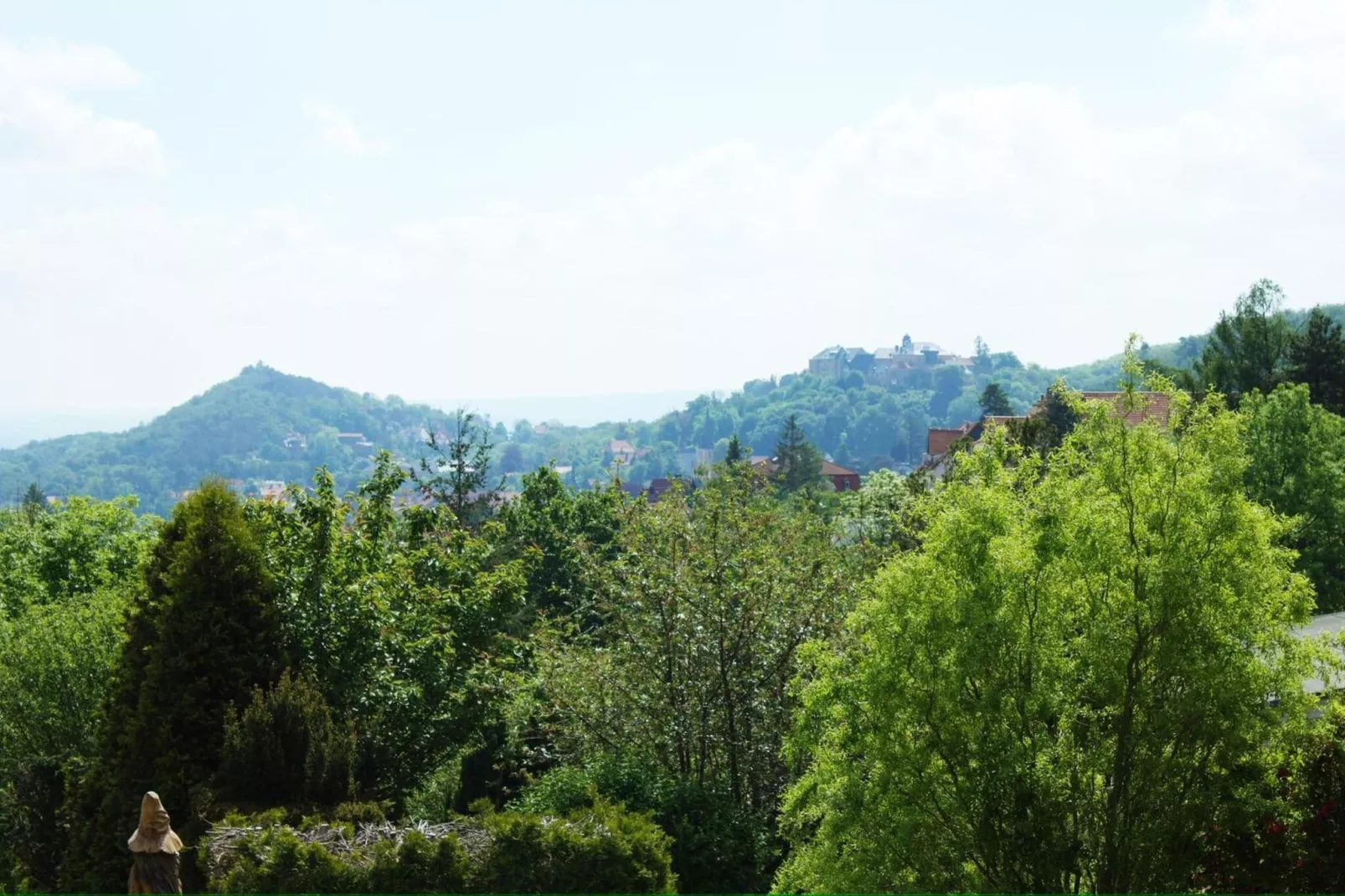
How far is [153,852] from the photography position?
27.7ft

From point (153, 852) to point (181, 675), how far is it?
534 centimetres

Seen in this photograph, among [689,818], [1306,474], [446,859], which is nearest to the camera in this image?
[446,859]

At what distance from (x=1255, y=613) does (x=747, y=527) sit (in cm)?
710

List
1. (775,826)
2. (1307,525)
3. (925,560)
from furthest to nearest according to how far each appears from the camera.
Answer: (1307,525)
(775,826)
(925,560)

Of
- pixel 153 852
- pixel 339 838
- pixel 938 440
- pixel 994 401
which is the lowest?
pixel 339 838

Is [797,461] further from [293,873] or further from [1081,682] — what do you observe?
[293,873]

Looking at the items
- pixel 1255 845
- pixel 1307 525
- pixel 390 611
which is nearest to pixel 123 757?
pixel 390 611

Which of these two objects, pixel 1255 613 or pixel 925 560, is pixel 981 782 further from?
pixel 1255 613

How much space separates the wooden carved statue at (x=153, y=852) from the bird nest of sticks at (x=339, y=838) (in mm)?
1983

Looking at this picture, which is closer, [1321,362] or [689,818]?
[689,818]

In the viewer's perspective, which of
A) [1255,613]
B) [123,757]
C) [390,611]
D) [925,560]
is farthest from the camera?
[390,611]

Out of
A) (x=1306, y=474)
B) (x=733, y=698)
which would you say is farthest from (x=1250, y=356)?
(x=733, y=698)

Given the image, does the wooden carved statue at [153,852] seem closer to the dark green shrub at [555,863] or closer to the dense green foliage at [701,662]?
the dark green shrub at [555,863]

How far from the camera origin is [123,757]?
13.5m
